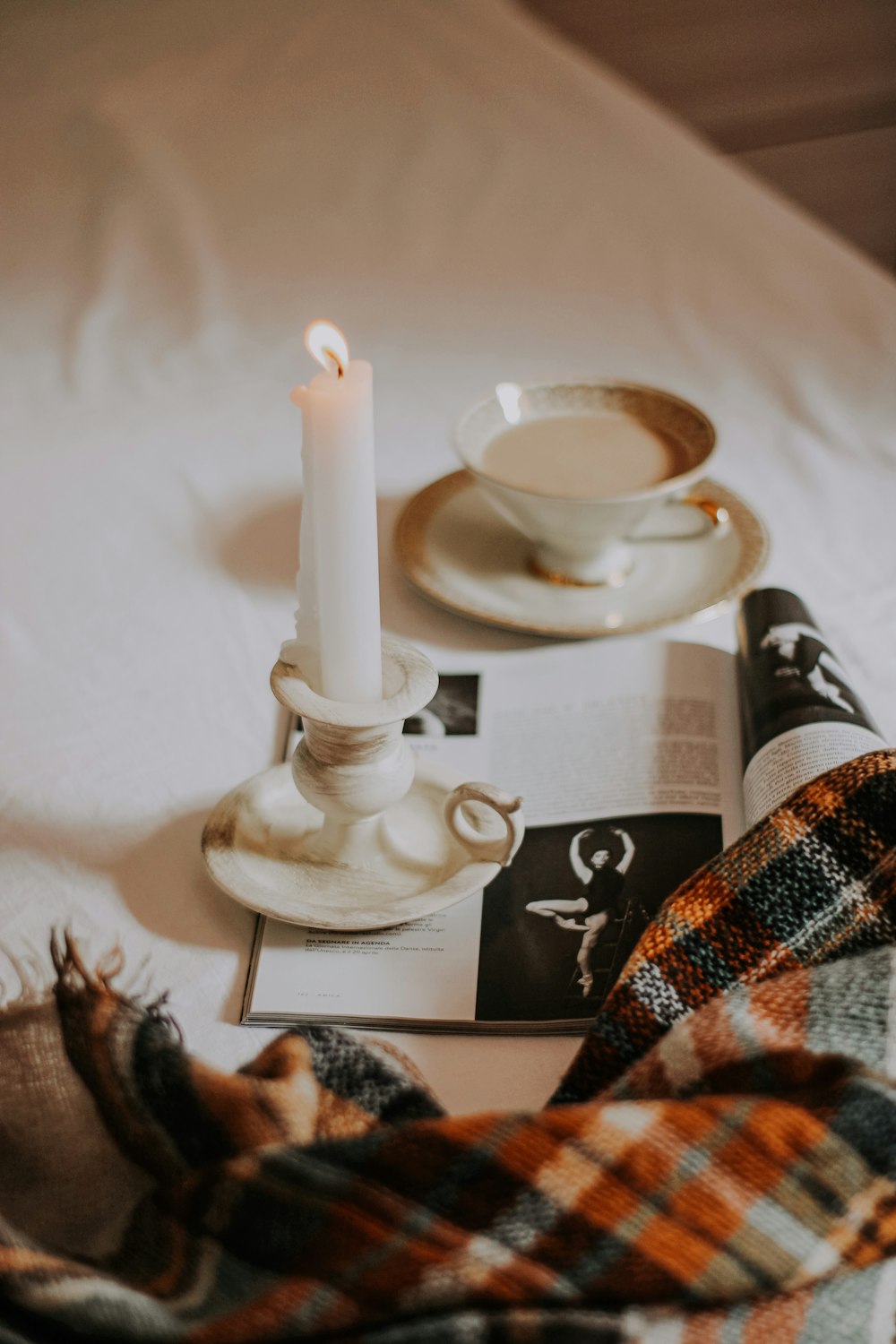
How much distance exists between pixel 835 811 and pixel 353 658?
171 mm

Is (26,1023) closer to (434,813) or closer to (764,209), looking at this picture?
(434,813)

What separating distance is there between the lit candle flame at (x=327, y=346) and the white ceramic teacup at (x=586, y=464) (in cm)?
21

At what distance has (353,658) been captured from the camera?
40cm

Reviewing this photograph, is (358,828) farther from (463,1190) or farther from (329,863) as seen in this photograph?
(463,1190)

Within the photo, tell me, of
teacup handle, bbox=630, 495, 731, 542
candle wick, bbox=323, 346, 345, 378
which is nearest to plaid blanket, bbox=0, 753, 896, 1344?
candle wick, bbox=323, 346, 345, 378

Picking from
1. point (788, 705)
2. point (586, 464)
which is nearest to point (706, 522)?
point (586, 464)

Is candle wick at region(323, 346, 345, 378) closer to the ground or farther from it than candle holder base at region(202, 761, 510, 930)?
farther from it

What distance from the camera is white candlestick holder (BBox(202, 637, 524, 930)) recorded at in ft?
1.35

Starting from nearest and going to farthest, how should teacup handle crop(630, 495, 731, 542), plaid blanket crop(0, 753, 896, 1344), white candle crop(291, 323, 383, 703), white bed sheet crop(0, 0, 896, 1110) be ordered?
plaid blanket crop(0, 753, 896, 1344)
white candle crop(291, 323, 383, 703)
white bed sheet crop(0, 0, 896, 1110)
teacup handle crop(630, 495, 731, 542)

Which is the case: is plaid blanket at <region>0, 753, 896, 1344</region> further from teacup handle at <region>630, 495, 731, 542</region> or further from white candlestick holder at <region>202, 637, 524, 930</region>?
teacup handle at <region>630, 495, 731, 542</region>

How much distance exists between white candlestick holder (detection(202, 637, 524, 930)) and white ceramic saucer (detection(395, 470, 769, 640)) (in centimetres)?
16

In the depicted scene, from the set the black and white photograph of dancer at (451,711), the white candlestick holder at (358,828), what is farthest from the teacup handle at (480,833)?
the black and white photograph of dancer at (451,711)

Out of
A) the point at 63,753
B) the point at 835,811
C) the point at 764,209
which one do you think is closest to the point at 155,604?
the point at 63,753

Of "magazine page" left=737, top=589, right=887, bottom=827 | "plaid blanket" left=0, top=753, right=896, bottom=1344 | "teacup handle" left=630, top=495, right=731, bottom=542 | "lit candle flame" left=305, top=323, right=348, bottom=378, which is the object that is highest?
"teacup handle" left=630, top=495, right=731, bottom=542
